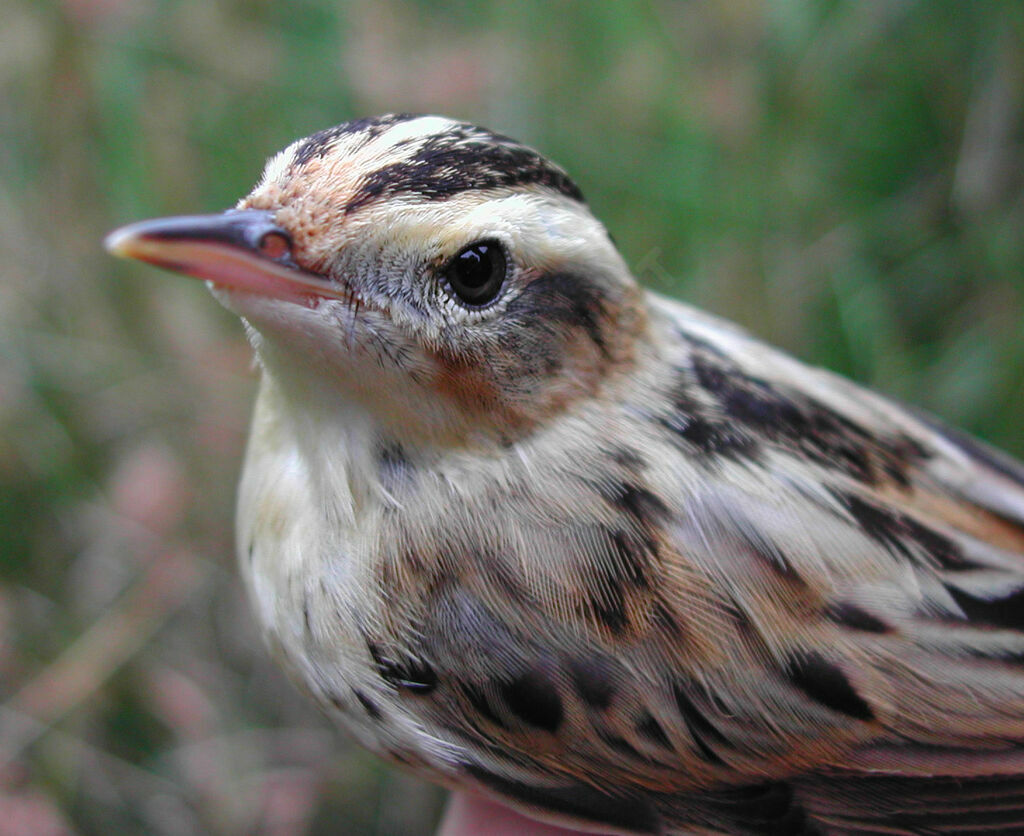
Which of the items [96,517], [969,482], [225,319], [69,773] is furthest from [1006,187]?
[69,773]

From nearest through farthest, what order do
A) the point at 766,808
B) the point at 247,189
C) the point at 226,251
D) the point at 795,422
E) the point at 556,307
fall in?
the point at 226,251 < the point at 556,307 < the point at 766,808 < the point at 795,422 < the point at 247,189

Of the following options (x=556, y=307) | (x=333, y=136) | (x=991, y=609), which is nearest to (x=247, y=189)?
(x=333, y=136)

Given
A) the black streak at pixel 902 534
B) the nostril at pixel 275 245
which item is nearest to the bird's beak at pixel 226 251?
the nostril at pixel 275 245

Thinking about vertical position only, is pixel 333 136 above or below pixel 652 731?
above

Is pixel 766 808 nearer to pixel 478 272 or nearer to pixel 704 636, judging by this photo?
pixel 704 636

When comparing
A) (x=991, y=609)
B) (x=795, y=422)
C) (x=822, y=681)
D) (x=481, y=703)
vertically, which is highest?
(x=795, y=422)

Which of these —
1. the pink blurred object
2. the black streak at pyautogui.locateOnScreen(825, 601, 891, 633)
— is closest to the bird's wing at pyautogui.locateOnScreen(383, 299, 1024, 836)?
the black streak at pyautogui.locateOnScreen(825, 601, 891, 633)

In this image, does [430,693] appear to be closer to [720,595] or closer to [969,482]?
[720,595]
